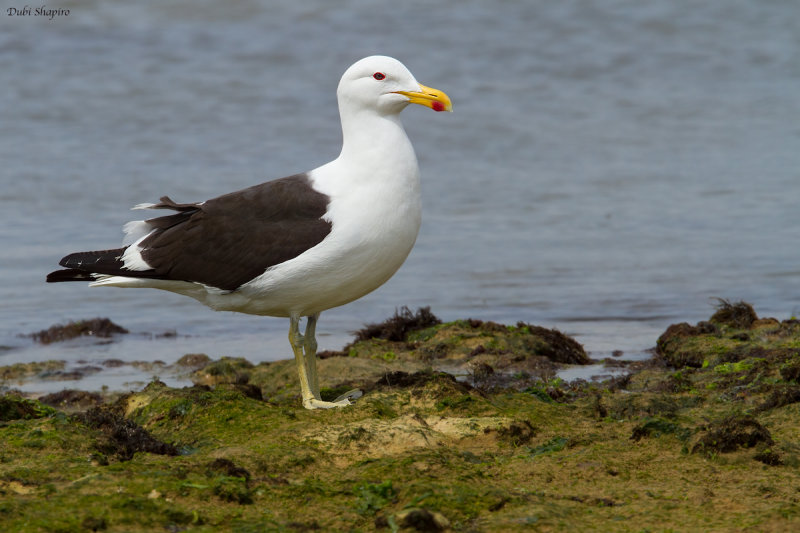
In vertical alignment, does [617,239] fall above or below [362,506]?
above

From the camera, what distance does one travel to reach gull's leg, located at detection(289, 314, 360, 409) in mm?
6734

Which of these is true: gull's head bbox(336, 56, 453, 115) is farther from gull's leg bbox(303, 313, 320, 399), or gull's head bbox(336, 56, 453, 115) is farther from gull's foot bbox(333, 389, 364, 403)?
gull's foot bbox(333, 389, 364, 403)

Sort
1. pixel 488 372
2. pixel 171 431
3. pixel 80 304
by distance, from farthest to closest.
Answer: pixel 80 304 < pixel 488 372 < pixel 171 431

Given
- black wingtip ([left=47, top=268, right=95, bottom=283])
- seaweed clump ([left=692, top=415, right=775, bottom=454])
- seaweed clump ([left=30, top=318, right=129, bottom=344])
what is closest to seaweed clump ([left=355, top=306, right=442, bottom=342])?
seaweed clump ([left=30, top=318, right=129, bottom=344])

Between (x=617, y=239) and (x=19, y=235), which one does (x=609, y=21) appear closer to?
(x=617, y=239)

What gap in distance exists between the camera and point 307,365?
23.6 ft

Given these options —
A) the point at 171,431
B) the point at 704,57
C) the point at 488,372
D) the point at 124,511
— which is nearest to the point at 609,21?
the point at 704,57

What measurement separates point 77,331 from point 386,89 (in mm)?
5374

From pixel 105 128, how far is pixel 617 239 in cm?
949

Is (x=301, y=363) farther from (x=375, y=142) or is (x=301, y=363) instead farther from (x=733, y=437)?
(x=733, y=437)

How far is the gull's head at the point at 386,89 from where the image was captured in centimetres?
683

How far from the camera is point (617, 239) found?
46.4 feet

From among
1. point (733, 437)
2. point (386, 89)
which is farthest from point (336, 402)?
point (733, 437)

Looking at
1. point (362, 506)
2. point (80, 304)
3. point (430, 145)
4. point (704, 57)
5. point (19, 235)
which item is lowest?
point (362, 506)
